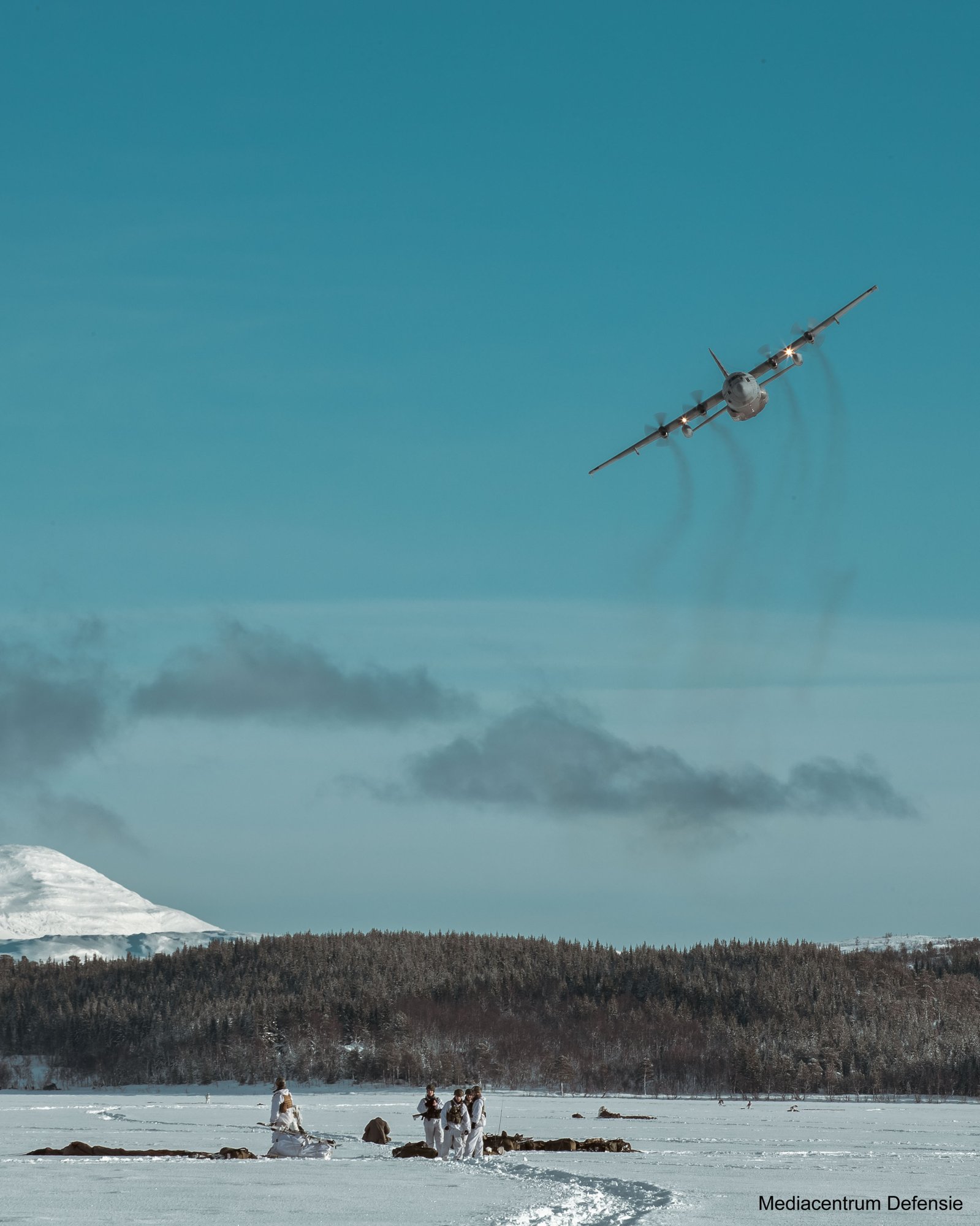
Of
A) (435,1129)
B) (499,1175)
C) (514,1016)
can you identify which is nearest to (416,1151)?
(435,1129)

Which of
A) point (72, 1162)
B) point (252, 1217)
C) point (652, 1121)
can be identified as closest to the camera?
point (252, 1217)

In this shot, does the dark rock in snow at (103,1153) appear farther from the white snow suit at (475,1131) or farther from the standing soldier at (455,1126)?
the white snow suit at (475,1131)

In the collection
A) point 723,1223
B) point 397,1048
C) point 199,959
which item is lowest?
point 723,1223

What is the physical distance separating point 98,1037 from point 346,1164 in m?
128

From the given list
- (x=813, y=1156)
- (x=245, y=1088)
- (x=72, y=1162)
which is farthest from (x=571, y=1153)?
(x=245, y=1088)

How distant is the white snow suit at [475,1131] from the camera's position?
4691 centimetres

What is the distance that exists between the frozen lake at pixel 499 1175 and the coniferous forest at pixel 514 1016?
194 feet

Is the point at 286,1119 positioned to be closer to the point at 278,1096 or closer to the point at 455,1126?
the point at 278,1096

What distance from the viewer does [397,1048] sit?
13988cm

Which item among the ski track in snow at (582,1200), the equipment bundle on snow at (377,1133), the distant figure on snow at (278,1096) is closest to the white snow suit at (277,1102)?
the distant figure on snow at (278,1096)

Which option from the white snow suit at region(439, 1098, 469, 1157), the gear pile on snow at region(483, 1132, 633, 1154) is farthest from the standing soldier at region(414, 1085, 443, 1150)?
the gear pile on snow at region(483, 1132, 633, 1154)

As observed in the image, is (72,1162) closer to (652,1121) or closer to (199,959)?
(652,1121)

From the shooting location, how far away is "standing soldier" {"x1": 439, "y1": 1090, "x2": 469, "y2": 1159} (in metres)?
46.4

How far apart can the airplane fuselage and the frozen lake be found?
2446 cm
